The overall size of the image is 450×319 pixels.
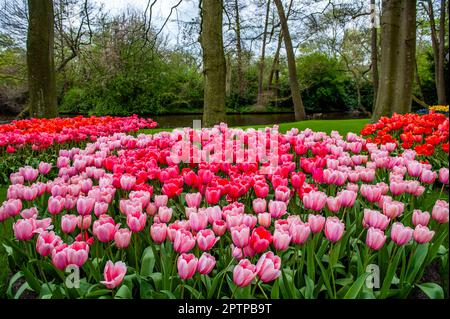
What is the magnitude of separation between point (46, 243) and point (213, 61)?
24.4 ft

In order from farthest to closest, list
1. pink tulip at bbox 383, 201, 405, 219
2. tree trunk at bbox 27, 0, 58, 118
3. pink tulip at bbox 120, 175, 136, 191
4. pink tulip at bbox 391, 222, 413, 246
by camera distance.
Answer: tree trunk at bbox 27, 0, 58, 118 < pink tulip at bbox 120, 175, 136, 191 < pink tulip at bbox 383, 201, 405, 219 < pink tulip at bbox 391, 222, 413, 246

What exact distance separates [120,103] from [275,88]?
1024 cm

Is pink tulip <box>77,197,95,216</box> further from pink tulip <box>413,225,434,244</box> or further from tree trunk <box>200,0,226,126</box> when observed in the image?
tree trunk <box>200,0,226,126</box>

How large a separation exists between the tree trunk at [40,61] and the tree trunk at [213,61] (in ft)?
11.4

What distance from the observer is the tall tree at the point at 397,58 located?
9398mm

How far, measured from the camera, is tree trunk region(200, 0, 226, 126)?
880 cm

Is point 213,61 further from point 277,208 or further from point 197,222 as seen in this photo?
point 197,222

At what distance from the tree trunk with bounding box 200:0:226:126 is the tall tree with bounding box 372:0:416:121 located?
3.71 meters

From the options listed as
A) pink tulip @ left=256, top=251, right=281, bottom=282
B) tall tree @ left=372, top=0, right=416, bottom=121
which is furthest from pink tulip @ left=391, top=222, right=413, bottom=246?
tall tree @ left=372, top=0, right=416, bottom=121

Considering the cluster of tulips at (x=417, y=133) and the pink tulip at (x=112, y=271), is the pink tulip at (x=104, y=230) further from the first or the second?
the cluster of tulips at (x=417, y=133)

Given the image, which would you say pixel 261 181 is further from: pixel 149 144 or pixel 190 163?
pixel 149 144

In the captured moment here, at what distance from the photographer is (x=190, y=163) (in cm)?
341

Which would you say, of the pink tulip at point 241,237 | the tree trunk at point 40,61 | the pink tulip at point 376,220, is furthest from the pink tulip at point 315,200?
the tree trunk at point 40,61

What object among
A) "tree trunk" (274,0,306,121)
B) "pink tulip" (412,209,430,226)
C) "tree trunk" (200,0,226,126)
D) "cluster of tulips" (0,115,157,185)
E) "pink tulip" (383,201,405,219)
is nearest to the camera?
"pink tulip" (412,209,430,226)
